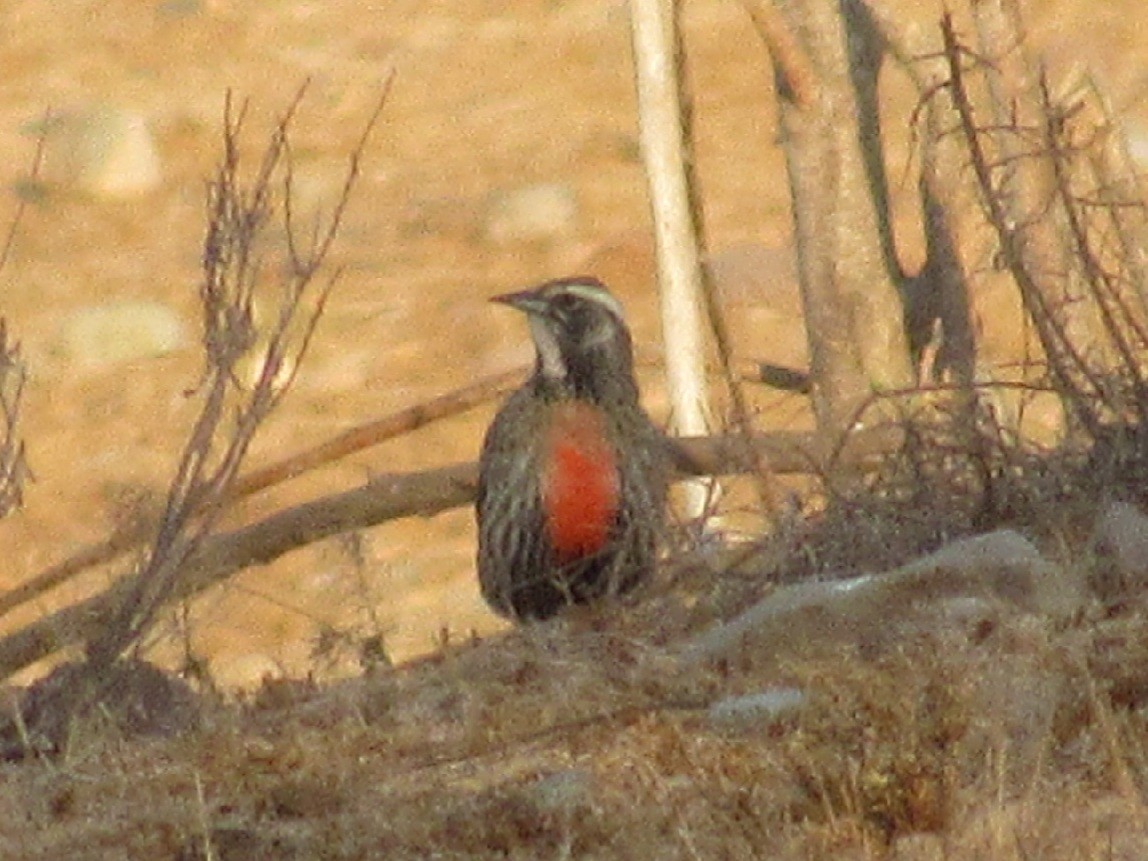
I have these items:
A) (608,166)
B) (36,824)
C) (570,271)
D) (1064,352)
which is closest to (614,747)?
(36,824)

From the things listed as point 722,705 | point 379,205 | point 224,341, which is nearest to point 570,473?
point 224,341

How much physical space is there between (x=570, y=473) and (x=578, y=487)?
0.05 m

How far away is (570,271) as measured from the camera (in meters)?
18.1

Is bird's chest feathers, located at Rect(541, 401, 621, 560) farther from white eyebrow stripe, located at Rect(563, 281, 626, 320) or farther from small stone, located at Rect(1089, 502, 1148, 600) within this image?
small stone, located at Rect(1089, 502, 1148, 600)

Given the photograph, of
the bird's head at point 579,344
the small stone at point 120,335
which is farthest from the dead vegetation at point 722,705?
the small stone at point 120,335

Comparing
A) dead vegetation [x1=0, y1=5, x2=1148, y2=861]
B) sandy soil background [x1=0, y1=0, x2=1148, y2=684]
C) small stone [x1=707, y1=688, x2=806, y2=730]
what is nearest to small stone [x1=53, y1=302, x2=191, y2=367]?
sandy soil background [x1=0, y1=0, x2=1148, y2=684]

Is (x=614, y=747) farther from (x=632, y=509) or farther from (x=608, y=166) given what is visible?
(x=608, y=166)

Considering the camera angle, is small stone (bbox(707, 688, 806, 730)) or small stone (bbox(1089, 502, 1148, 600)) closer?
small stone (bbox(707, 688, 806, 730))

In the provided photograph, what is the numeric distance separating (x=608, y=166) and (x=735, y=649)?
1304cm

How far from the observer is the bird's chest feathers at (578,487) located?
842cm

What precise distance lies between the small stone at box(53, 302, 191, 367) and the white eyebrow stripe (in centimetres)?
948

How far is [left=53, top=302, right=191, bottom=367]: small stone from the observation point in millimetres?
18125

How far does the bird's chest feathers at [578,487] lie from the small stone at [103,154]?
458 inches

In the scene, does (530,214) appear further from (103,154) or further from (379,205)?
(103,154)
